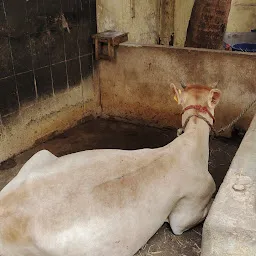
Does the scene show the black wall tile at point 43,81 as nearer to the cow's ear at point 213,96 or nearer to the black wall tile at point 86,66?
the black wall tile at point 86,66

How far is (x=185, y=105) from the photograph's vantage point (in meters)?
3.53

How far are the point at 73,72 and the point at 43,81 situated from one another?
64 cm

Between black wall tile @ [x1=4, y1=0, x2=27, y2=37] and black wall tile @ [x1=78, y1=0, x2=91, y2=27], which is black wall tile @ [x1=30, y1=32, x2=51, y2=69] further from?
black wall tile @ [x1=78, y1=0, x2=91, y2=27]

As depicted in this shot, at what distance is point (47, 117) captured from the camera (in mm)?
5555

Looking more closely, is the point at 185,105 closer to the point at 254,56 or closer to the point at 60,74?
the point at 254,56

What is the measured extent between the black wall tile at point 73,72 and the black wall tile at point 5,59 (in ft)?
3.61

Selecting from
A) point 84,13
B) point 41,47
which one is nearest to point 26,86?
point 41,47

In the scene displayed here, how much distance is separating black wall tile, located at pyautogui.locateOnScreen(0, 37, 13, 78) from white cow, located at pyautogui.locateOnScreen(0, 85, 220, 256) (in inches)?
69.5

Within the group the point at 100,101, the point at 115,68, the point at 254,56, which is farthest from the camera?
the point at 100,101

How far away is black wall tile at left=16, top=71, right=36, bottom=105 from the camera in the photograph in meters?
4.97

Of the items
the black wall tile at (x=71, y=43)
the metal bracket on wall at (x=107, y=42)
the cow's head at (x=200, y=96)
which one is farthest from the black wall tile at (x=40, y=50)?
the cow's head at (x=200, y=96)

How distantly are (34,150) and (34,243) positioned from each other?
2843 millimetres

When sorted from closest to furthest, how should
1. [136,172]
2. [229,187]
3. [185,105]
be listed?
1. [229,187]
2. [136,172]
3. [185,105]

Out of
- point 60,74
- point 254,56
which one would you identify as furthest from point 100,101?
point 254,56
